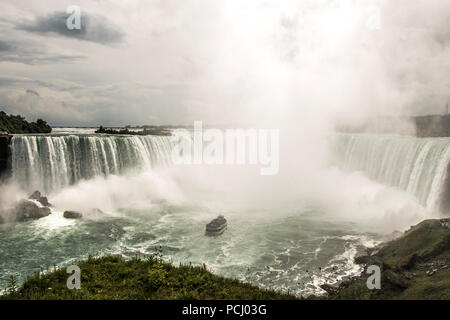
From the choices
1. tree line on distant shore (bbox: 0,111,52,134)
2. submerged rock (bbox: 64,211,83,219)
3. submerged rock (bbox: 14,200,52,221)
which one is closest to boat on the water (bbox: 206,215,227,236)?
submerged rock (bbox: 64,211,83,219)

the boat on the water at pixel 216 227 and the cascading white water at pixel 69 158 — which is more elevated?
the cascading white water at pixel 69 158

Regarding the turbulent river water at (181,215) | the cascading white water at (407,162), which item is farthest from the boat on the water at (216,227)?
the cascading white water at (407,162)

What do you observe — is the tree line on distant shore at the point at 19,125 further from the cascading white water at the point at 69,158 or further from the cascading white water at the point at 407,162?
the cascading white water at the point at 407,162

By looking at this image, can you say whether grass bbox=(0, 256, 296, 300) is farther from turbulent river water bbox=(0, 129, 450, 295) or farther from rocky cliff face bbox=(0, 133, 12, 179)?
rocky cliff face bbox=(0, 133, 12, 179)

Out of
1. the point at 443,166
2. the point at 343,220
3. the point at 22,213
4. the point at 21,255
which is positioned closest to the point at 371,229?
the point at 343,220

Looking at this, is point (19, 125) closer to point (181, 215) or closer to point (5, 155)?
point (5, 155)

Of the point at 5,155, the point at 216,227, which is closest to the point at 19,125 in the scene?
the point at 5,155
